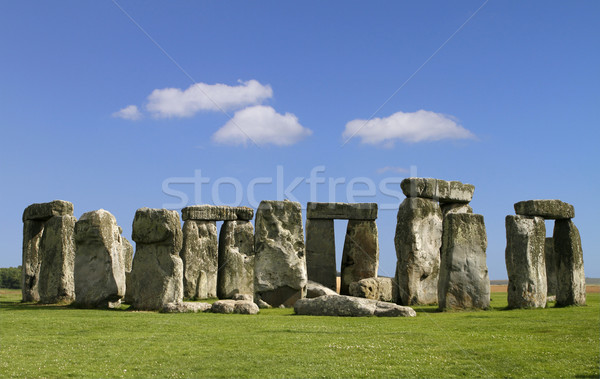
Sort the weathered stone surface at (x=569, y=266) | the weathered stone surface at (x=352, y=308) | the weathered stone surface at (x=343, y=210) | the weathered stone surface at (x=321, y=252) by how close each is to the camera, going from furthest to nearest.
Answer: the weathered stone surface at (x=343, y=210), the weathered stone surface at (x=321, y=252), the weathered stone surface at (x=569, y=266), the weathered stone surface at (x=352, y=308)

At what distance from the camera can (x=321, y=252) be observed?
22578mm

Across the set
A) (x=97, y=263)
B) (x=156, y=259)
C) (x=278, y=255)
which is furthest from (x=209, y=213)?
(x=156, y=259)

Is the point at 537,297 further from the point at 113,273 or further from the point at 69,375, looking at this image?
the point at 69,375

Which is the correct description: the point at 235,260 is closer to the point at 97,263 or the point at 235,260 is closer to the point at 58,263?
the point at 58,263

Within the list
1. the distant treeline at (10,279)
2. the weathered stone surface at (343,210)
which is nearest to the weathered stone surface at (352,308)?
the weathered stone surface at (343,210)

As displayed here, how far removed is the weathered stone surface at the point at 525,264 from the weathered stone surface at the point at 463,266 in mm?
801

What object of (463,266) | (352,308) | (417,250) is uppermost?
(417,250)

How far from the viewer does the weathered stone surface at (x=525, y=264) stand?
50.2ft

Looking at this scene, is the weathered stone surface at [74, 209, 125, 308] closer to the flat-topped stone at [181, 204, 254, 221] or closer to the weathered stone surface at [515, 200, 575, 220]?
the flat-topped stone at [181, 204, 254, 221]

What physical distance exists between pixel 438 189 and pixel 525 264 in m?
4.58

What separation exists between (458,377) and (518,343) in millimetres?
2545

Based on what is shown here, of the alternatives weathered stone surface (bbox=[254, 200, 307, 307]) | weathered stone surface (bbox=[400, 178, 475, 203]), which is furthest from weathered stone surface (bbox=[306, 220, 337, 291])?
weathered stone surface (bbox=[254, 200, 307, 307])

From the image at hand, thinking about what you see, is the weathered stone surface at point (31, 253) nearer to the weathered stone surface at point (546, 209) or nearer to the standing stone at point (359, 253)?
the standing stone at point (359, 253)

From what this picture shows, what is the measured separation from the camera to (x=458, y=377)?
7.19 meters
